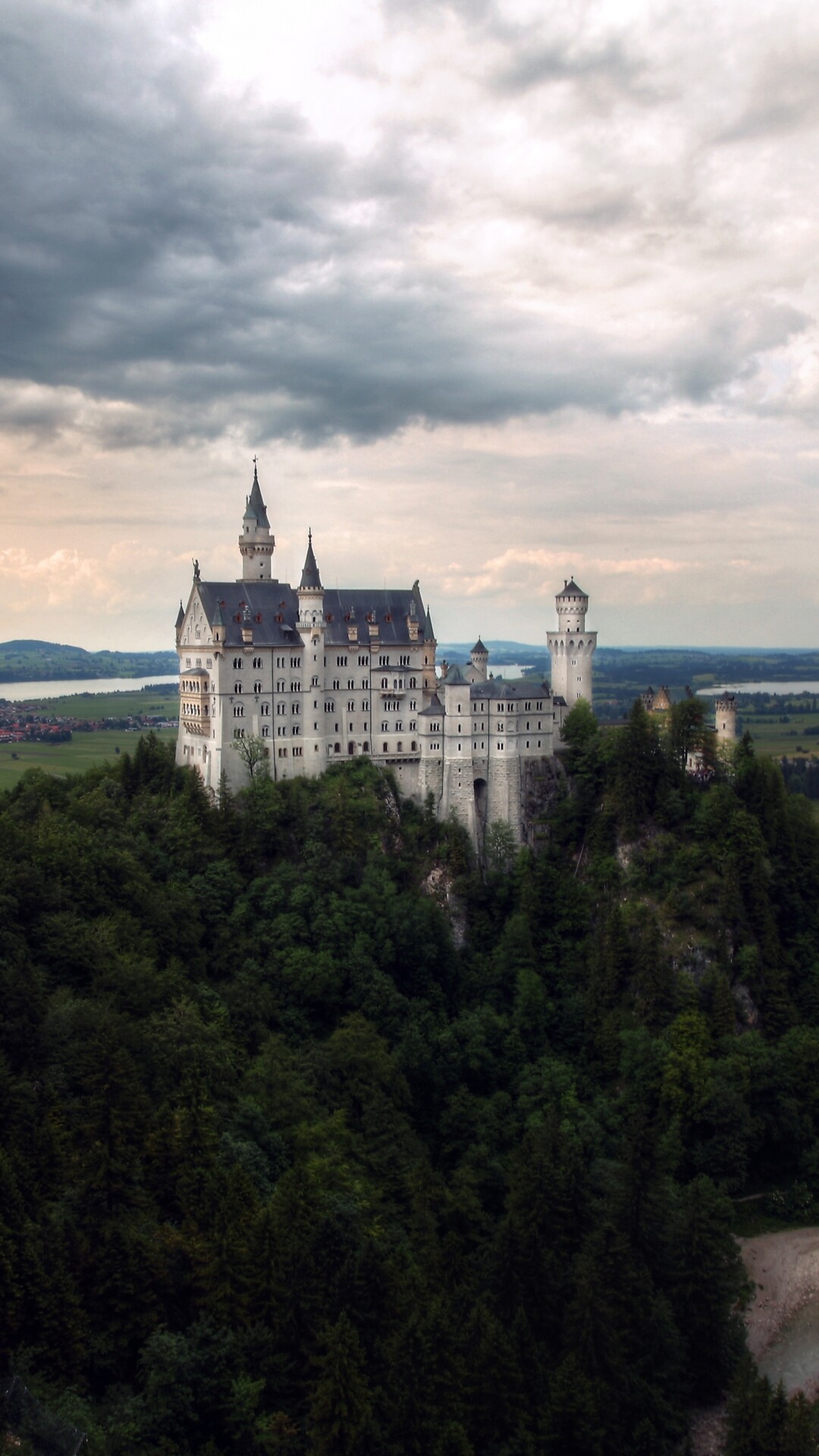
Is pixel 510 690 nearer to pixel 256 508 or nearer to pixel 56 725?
pixel 256 508

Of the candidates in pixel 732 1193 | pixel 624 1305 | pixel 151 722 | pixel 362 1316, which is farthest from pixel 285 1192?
pixel 151 722

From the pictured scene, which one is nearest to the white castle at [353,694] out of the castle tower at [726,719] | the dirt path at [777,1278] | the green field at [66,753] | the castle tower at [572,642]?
the castle tower at [572,642]

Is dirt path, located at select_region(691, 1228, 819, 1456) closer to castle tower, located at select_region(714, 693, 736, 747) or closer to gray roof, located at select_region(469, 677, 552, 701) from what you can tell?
castle tower, located at select_region(714, 693, 736, 747)

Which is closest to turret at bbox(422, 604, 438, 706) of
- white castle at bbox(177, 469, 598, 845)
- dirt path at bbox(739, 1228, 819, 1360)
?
white castle at bbox(177, 469, 598, 845)

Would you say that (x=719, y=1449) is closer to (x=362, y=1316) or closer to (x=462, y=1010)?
(x=362, y=1316)

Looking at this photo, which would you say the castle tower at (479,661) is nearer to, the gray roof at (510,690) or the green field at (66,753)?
the gray roof at (510,690)

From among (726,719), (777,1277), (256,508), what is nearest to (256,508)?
(256,508)
